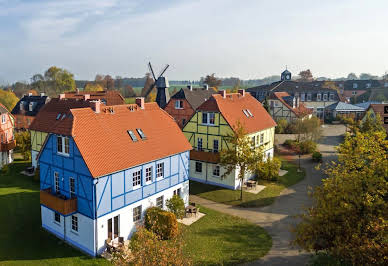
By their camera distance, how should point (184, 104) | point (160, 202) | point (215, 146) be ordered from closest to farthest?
point (160, 202) → point (215, 146) → point (184, 104)

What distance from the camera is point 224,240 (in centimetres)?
2311

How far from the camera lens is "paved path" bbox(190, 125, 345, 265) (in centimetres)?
2102

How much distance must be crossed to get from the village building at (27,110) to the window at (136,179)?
40.7 m

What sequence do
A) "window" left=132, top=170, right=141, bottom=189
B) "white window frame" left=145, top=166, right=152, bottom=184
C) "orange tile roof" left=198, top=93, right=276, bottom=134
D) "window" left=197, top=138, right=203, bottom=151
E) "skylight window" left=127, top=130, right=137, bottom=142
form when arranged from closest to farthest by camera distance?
"window" left=132, top=170, right=141, bottom=189, "white window frame" left=145, top=166, right=152, bottom=184, "skylight window" left=127, top=130, right=137, bottom=142, "orange tile roof" left=198, top=93, right=276, bottom=134, "window" left=197, top=138, right=203, bottom=151

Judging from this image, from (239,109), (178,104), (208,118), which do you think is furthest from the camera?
(178,104)

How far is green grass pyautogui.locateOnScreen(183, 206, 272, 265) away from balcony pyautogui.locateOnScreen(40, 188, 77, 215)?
319 inches

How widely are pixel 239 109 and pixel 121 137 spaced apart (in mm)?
17246

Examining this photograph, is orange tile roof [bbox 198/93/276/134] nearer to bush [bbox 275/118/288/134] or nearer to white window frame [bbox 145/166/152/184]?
white window frame [bbox 145/166/152/184]

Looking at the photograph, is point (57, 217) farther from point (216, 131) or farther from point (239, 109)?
point (239, 109)

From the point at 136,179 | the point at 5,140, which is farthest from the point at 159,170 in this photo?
the point at 5,140

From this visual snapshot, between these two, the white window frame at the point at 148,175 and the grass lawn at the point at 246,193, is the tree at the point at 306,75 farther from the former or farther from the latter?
the white window frame at the point at 148,175

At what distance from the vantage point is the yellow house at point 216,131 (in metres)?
33.7

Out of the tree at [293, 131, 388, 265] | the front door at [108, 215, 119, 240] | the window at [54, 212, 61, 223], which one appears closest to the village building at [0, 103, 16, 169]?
the window at [54, 212, 61, 223]

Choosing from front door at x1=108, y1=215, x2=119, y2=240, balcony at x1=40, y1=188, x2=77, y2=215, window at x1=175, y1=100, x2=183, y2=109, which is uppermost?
window at x1=175, y1=100, x2=183, y2=109
